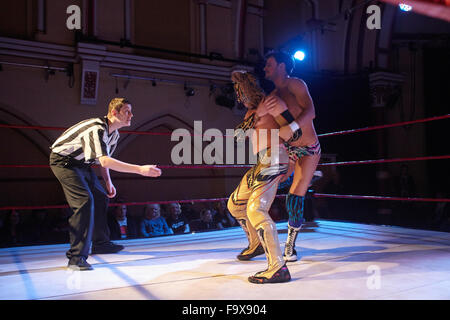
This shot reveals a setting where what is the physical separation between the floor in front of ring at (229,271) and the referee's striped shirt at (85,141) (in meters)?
0.58

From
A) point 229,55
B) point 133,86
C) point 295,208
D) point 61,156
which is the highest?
point 229,55

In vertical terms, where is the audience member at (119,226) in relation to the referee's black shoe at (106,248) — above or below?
below

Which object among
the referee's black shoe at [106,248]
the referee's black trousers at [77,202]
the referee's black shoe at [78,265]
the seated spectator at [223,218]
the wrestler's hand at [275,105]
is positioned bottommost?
the seated spectator at [223,218]

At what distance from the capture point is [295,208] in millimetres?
2146

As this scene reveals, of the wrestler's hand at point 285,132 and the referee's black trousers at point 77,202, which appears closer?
the wrestler's hand at point 285,132

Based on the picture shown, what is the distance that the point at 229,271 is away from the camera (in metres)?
1.86

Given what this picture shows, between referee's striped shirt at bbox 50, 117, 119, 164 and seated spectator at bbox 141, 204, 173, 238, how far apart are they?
2.04m

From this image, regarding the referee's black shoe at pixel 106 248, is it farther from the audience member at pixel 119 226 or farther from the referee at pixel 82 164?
the audience member at pixel 119 226

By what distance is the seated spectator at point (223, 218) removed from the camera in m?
4.99

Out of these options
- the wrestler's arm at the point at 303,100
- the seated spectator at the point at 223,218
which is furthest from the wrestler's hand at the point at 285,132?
the seated spectator at the point at 223,218

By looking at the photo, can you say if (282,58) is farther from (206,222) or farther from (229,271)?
(206,222)

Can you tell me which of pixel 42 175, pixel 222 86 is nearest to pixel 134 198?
pixel 42 175
